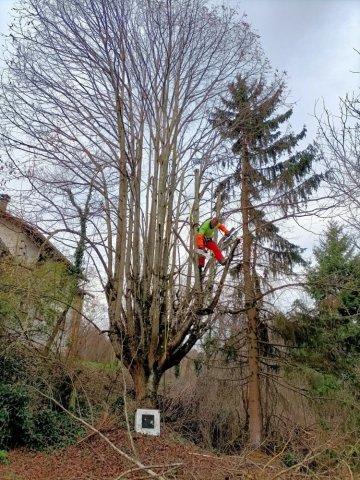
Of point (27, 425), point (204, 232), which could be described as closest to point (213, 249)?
point (204, 232)

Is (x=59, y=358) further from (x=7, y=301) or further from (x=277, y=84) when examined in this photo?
(x=277, y=84)

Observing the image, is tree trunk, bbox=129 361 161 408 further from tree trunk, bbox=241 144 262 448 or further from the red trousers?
tree trunk, bbox=241 144 262 448

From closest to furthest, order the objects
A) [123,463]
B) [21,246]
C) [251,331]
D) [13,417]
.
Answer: [123,463]
[13,417]
[21,246]
[251,331]

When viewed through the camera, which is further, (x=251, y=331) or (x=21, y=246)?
(x=251, y=331)

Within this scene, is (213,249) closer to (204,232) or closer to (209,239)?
(209,239)

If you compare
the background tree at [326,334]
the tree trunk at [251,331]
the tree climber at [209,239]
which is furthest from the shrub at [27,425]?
the background tree at [326,334]

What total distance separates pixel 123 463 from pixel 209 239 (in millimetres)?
4243

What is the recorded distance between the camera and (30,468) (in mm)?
→ 6598

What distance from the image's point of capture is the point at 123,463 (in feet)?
21.1

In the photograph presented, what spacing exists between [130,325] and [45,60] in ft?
18.8

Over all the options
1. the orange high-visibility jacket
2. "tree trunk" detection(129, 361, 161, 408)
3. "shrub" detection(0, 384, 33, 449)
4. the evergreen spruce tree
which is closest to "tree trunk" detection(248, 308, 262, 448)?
the evergreen spruce tree

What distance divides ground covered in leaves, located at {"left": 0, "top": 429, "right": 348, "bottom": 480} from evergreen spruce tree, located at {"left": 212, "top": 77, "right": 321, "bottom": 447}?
3.87m

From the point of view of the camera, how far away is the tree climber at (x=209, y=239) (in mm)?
8422

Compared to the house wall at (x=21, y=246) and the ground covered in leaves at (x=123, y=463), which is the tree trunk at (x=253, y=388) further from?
the house wall at (x=21, y=246)
